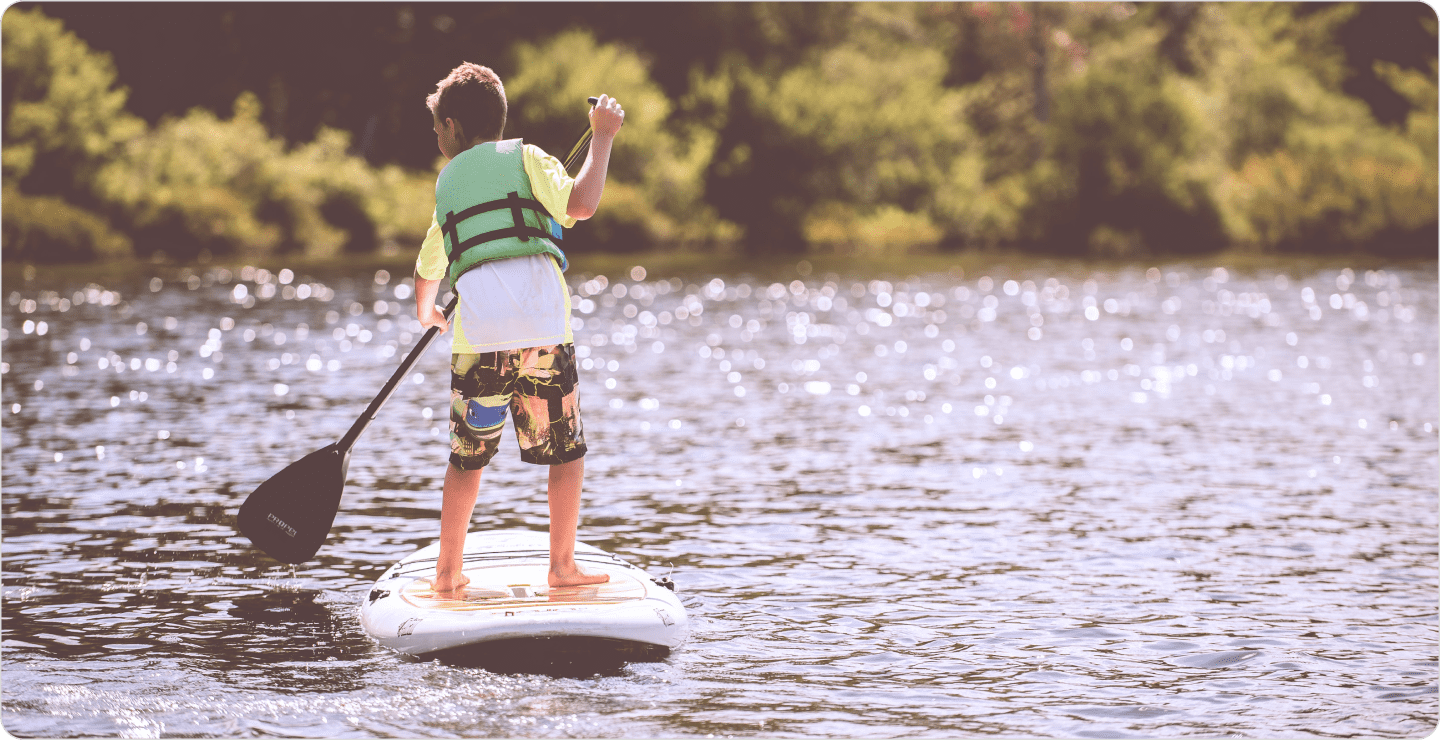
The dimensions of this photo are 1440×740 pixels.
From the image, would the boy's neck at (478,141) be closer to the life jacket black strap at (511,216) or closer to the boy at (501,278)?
the boy at (501,278)

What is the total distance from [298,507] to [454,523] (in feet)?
3.48

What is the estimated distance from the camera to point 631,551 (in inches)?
367

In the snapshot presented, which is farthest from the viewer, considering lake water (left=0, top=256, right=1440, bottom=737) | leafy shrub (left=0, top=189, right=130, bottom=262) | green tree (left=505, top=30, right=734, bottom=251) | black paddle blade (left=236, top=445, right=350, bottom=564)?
green tree (left=505, top=30, right=734, bottom=251)

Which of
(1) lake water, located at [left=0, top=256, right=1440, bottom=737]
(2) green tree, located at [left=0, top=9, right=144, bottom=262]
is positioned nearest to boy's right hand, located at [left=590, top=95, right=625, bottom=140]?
(1) lake water, located at [left=0, top=256, right=1440, bottom=737]

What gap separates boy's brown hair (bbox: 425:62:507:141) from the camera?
21.8 feet

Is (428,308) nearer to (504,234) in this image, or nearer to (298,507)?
(504,234)

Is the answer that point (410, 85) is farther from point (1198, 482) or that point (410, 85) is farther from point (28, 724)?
point (28, 724)

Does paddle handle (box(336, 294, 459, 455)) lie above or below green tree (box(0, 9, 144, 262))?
below

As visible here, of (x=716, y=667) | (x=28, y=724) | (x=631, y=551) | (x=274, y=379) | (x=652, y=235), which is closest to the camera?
(x=28, y=724)

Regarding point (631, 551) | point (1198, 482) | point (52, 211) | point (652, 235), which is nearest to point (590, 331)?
point (1198, 482)

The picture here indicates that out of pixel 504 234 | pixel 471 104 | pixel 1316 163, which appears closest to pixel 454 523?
pixel 504 234

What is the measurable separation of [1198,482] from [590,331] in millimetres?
14833

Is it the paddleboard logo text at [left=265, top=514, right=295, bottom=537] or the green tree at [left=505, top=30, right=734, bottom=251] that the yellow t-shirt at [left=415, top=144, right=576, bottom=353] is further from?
the green tree at [left=505, top=30, right=734, bottom=251]

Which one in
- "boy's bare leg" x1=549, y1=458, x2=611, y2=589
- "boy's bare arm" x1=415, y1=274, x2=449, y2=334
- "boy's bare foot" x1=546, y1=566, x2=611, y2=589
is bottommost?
"boy's bare foot" x1=546, y1=566, x2=611, y2=589
